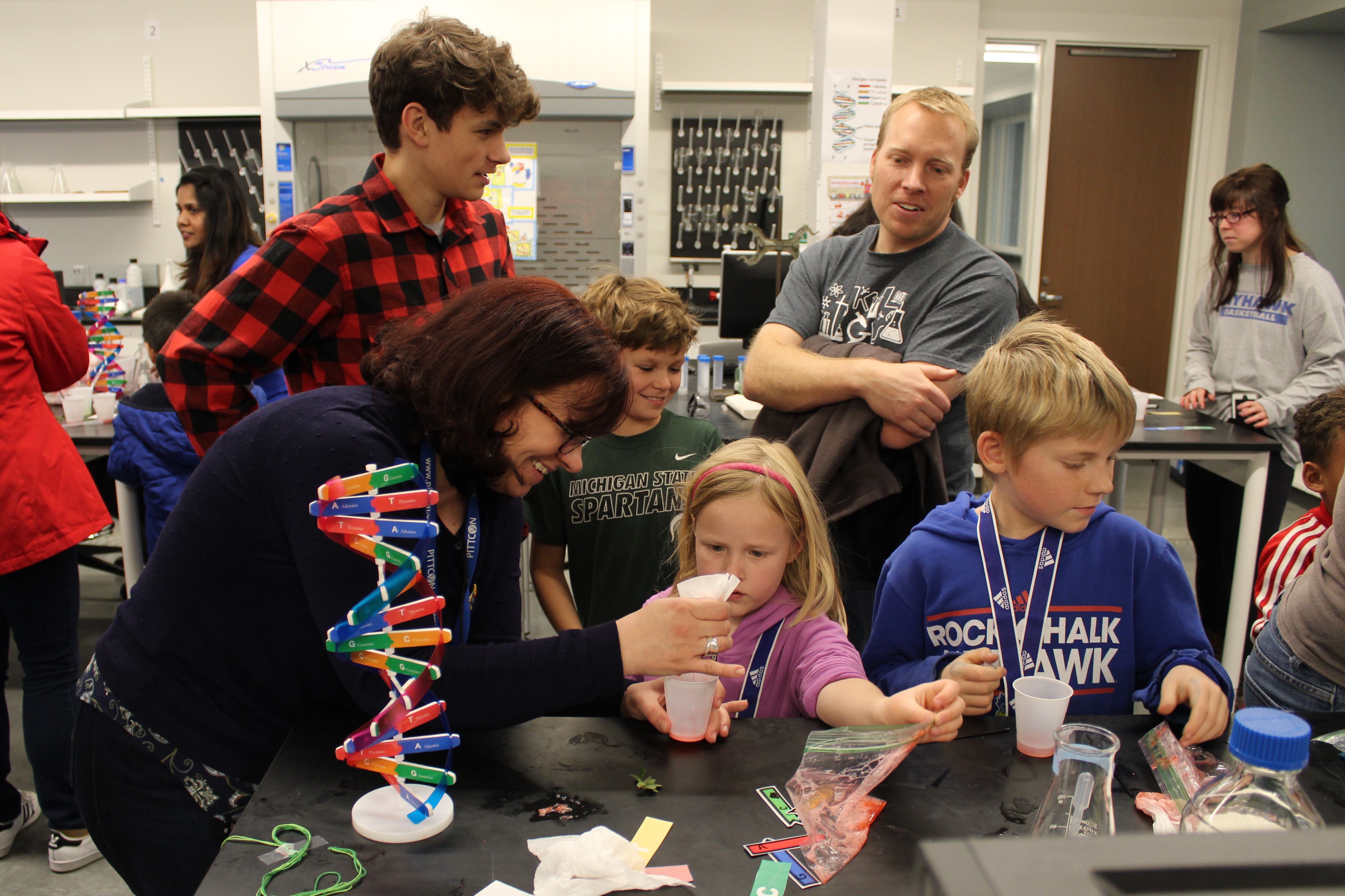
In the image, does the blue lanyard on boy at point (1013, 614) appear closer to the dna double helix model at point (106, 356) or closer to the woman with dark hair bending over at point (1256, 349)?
the woman with dark hair bending over at point (1256, 349)

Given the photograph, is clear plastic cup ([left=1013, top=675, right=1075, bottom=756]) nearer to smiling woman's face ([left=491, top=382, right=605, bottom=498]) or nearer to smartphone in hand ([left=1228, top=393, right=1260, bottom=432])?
smiling woman's face ([left=491, top=382, right=605, bottom=498])

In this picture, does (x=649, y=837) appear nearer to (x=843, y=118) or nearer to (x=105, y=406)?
(x=105, y=406)

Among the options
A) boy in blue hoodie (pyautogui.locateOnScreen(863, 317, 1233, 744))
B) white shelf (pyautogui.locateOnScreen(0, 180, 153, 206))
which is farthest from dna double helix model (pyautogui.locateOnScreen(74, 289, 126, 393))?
boy in blue hoodie (pyautogui.locateOnScreen(863, 317, 1233, 744))

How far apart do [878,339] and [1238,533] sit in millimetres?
1907

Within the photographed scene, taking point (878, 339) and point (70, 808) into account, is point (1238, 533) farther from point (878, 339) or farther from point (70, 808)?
point (70, 808)

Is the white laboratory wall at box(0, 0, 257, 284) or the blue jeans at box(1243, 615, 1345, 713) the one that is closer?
the blue jeans at box(1243, 615, 1345, 713)

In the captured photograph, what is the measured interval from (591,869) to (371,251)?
124cm

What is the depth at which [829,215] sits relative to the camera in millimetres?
3590

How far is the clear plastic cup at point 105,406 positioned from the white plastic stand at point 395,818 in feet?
8.62

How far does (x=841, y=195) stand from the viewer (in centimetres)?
359


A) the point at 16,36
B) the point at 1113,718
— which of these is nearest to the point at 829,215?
the point at 1113,718

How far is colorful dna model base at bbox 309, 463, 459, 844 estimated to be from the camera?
89 cm

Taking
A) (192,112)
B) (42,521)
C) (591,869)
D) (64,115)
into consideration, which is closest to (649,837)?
(591,869)

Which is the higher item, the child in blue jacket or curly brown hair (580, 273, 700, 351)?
curly brown hair (580, 273, 700, 351)
